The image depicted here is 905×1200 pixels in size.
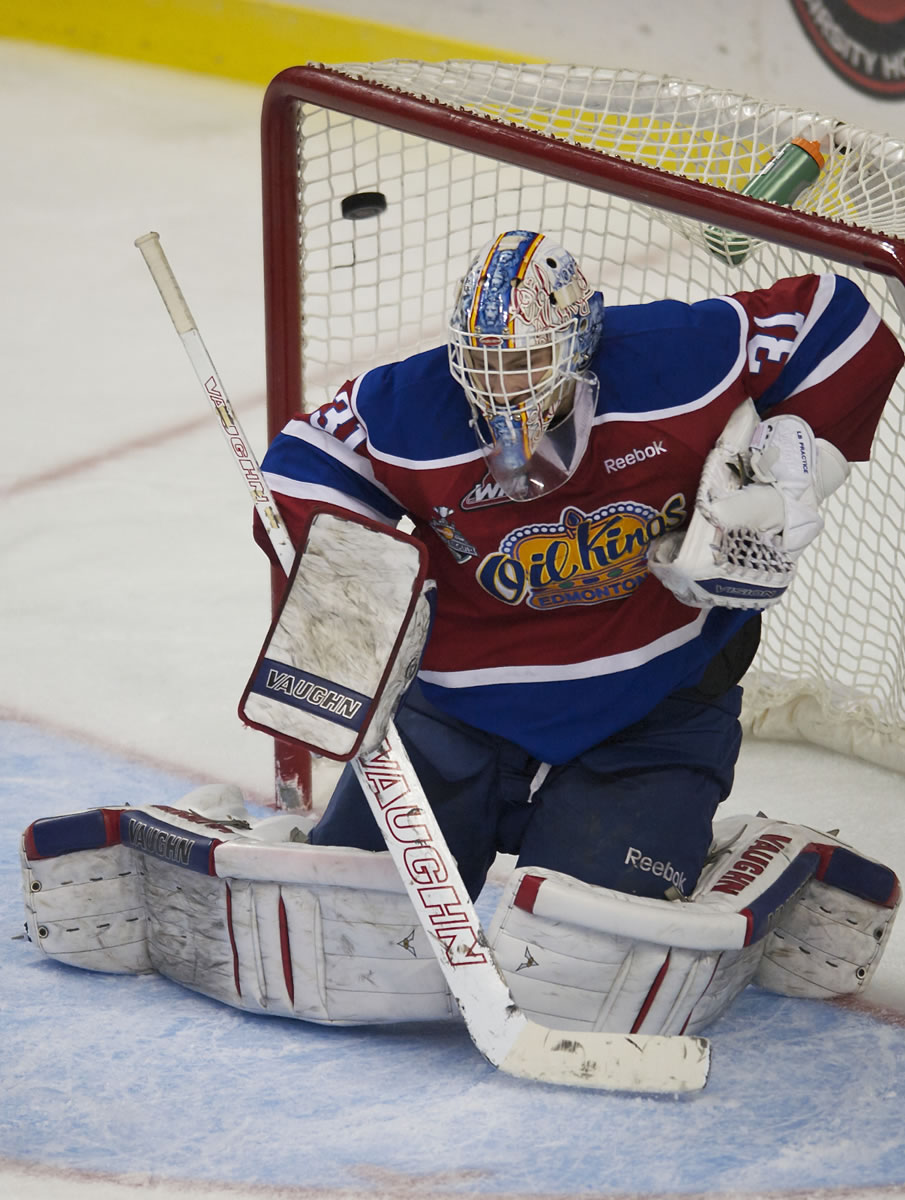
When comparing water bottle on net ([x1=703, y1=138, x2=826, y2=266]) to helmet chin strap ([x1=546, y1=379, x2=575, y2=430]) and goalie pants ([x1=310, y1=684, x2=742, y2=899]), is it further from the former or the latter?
goalie pants ([x1=310, y1=684, x2=742, y2=899])

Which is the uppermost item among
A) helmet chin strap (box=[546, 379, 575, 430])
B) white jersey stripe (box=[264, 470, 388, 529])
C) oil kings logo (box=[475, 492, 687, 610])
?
helmet chin strap (box=[546, 379, 575, 430])

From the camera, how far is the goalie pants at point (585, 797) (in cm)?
201

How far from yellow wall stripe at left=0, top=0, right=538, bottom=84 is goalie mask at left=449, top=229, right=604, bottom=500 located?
3.92 metres

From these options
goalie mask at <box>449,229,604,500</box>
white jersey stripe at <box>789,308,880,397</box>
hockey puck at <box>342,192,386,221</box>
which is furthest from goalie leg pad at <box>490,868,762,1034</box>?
hockey puck at <box>342,192,386,221</box>

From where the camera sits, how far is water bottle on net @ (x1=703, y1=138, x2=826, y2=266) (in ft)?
7.21

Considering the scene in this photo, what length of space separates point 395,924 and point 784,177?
1.02 meters

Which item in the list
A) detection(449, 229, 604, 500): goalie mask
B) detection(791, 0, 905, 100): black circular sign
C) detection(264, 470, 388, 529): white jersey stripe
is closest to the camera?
detection(449, 229, 604, 500): goalie mask

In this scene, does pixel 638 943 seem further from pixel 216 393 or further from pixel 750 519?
pixel 216 393

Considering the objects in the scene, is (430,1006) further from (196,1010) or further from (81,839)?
(81,839)

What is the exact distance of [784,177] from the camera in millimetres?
2199

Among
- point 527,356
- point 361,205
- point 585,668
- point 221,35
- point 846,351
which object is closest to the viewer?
point 527,356

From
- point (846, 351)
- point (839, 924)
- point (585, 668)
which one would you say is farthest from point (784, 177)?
point (839, 924)

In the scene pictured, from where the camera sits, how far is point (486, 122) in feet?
6.76

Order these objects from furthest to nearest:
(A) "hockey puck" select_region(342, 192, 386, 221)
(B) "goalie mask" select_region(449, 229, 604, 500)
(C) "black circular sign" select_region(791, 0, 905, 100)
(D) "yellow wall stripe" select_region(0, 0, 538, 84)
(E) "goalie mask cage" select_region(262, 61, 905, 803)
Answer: (D) "yellow wall stripe" select_region(0, 0, 538, 84), (C) "black circular sign" select_region(791, 0, 905, 100), (A) "hockey puck" select_region(342, 192, 386, 221), (E) "goalie mask cage" select_region(262, 61, 905, 803), (B) "goalie mask" select_region(449, 229, 604, 500)
